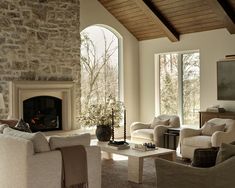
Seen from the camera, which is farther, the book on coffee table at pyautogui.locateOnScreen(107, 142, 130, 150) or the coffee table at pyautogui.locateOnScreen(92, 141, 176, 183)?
the book on coffee table at pyautogui.locateOnScreen(107, 142, 130, 150)

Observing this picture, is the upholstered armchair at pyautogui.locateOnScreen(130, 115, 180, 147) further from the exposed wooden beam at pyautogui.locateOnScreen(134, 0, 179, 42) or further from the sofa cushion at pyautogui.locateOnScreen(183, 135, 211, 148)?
the exposed wooden beam at pyautogui.locateOnScreen(134, 0, 179, 42)

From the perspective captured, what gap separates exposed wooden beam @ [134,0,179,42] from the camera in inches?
356

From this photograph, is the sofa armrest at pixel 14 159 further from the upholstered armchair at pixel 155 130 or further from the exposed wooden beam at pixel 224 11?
the exposed wooden beam at pixel 224 11

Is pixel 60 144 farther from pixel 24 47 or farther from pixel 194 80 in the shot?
pixel 194 80

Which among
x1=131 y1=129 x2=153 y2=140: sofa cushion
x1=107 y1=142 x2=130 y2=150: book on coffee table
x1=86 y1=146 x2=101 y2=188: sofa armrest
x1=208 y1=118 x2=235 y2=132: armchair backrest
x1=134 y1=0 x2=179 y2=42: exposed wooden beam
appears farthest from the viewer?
x1=134 y1=0 x2=179 y2=42: exposed wooden beam

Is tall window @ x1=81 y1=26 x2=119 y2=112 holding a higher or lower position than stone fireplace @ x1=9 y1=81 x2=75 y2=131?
higher

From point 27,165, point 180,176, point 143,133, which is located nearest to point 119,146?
point 143,133

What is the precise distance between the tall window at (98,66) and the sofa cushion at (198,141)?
3.39 meters

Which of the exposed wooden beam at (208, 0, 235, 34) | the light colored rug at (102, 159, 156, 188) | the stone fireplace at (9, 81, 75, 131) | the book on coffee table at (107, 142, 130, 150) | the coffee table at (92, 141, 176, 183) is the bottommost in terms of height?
the light colored rug at (102, 159, 156, 188)

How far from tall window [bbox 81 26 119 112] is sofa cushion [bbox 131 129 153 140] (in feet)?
6.30

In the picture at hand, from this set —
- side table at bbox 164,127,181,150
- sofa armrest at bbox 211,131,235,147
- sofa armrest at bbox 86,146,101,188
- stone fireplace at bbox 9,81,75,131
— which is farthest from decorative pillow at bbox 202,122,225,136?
stone fireplace at bbox 9,81,75,131

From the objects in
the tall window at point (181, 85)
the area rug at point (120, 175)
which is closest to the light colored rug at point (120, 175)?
the area rug at point (120, 175)

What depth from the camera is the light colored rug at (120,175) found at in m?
5.68

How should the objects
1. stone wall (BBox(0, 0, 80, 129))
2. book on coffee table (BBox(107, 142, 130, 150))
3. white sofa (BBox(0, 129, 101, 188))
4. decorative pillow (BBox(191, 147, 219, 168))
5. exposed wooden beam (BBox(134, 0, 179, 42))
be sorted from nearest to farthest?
decorative pillow (BBox(191, 147, 219, 168)) → white sofa (BBox(0, 129, 101, 188)) → book on coffee table (BBox(107, 142, 130, 150)) → stone wall (BBox(0, 0, 80, 129)) → exposed wooden beam (BBox(134, 0, 179, 42))
